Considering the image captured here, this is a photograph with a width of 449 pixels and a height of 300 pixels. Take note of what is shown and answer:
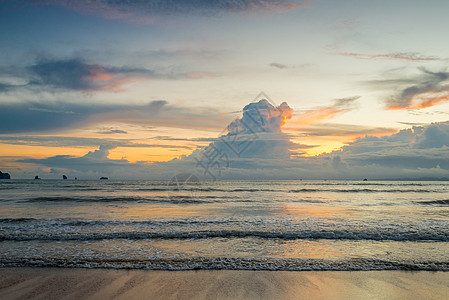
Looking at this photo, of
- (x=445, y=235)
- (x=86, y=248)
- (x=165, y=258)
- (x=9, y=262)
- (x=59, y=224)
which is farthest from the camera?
(x=59, y=224)

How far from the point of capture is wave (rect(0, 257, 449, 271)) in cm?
799

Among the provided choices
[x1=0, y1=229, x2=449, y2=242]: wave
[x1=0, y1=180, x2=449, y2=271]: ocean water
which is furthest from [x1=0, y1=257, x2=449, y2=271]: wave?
[x1=0, y1=229, x2=449, y2=242]: wave

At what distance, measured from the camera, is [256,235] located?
40.9 feet

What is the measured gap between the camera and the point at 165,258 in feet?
29.2

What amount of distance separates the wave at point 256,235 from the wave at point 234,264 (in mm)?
3327

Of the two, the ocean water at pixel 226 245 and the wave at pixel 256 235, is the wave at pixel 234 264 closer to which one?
the ocean water at pixel 226 245

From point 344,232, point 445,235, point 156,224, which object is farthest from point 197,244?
point 445,235

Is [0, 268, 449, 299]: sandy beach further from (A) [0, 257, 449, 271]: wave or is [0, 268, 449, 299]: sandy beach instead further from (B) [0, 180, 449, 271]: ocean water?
(B) [0, 180, 449, 271]: ocean water

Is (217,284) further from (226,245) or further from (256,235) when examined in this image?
(256,235)

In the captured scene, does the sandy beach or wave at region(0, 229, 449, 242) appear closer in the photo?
the sandy beach

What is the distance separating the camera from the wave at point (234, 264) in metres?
7.99

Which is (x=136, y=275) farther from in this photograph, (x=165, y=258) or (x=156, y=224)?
(x=156, y=224)

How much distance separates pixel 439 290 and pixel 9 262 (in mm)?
11884

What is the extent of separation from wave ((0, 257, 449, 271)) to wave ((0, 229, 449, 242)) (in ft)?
10.9
